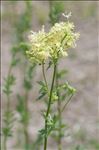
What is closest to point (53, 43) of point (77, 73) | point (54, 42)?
point (54, 42)

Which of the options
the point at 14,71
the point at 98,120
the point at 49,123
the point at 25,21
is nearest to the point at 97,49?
the point at 14,71

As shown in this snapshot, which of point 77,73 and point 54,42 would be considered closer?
point 54,42

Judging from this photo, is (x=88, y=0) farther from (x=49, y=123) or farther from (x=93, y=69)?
(x=49, y=123)

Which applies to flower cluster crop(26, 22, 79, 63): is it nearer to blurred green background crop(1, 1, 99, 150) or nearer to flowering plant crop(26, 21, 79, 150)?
flowering plant crop(26, 21, 79, 150)

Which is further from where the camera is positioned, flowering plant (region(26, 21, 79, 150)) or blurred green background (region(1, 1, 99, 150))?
blurred green background (region(1, 1, 99, 150))

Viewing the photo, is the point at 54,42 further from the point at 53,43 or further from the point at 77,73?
the point at 77,73

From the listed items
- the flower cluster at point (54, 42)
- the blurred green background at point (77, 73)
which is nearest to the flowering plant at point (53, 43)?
the flower cluster at point (54, 42)

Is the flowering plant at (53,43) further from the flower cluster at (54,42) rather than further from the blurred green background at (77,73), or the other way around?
the blurred green background at (77,73)

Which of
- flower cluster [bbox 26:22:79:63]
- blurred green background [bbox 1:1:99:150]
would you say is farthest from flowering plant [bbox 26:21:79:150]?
blurred green background [bbox 1:1:99:150]
